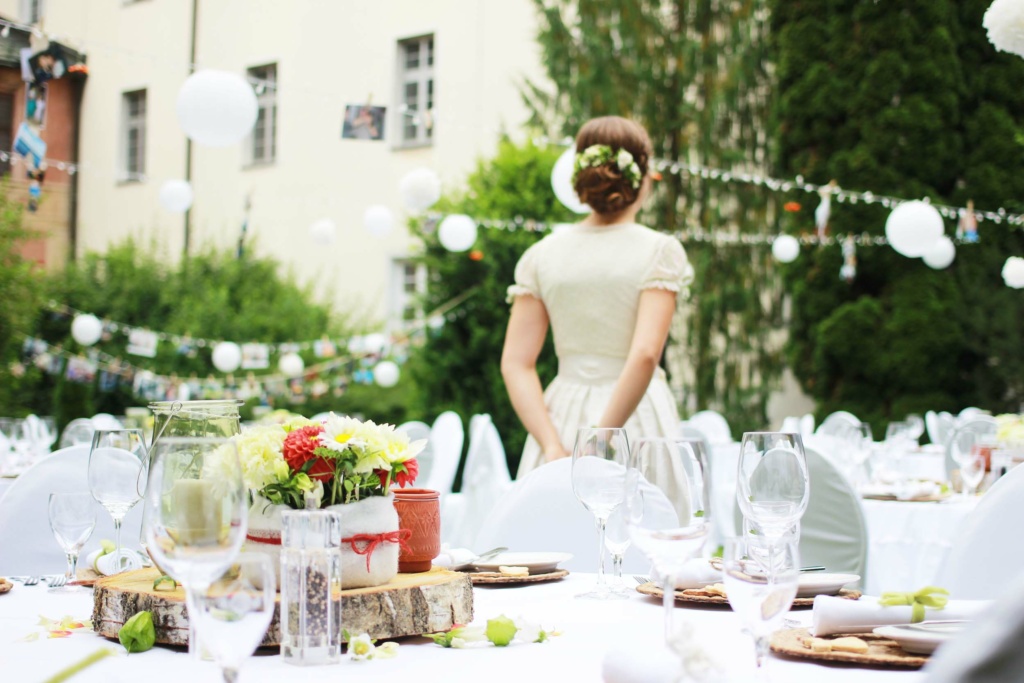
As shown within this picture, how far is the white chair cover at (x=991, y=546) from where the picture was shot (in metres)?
2.10

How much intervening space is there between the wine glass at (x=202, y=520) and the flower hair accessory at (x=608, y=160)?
88.8 inches

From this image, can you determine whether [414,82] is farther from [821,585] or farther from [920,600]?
[920,600]

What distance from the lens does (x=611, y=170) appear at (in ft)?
10.8

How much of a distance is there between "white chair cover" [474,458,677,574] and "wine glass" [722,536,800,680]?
4.14 feet

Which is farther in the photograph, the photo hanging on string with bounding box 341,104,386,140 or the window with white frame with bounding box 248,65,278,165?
the window with white frame with bounding box 248,65,278,165

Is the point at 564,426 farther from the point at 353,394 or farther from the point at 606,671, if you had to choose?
the point at 353,394

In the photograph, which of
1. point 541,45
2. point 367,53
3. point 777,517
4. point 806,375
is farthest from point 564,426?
point 367,53

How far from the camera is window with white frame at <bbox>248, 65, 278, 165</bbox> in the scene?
50.9ft

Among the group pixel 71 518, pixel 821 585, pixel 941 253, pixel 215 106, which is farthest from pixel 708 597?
pixel 941 253

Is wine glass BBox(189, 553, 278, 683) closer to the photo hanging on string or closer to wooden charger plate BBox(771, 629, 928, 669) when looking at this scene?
wooden charger plate BBox(771, 629, 928, 669)

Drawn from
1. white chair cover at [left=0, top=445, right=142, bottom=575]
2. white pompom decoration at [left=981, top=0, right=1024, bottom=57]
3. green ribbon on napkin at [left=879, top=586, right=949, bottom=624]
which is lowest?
white chair cover at [left=0, top=445, right=142, bottom=575]

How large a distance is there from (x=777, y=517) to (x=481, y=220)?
6902mm

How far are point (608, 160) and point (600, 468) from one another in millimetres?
1733

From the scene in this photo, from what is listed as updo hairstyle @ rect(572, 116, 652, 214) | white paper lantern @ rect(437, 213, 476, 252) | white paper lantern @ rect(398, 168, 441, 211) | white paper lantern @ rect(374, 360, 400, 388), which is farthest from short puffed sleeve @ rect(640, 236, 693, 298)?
white paper lantern @ rect(374, 360, 400, 388)
